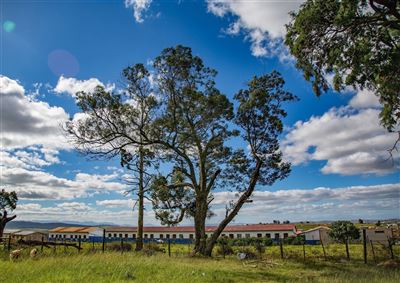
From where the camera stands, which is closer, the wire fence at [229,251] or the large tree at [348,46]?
the large tree at [348,46]

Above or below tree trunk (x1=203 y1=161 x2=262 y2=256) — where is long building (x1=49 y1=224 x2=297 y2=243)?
below

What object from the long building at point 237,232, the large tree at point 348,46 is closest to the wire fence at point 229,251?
the large tree at point 348,46

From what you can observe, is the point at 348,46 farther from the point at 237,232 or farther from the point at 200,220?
the point at 237,232

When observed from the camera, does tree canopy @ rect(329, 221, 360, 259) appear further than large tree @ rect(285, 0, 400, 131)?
Yes

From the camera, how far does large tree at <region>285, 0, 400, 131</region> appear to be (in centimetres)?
1304

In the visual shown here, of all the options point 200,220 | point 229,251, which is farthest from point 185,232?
point 200,220

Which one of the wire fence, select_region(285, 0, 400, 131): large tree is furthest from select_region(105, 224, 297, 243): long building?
select_region(285, 0, 400, 131): large tree

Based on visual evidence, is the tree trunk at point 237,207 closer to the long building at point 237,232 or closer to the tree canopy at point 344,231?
the long building at point 237,232

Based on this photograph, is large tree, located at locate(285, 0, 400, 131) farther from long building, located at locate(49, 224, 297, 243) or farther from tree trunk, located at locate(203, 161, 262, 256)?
long building, located at locate(49, 224, 297, 243)

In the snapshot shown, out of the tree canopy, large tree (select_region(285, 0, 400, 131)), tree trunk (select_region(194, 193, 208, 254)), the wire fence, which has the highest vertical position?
large tree (select_region(285, 0, 400, 131))

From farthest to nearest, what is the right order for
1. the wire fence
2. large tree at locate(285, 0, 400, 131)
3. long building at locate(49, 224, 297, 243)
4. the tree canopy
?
long building at locate(49, 224, 297, 243) → the tree canopy → the wire fence → large tree at locate(285, 0, 400, 131)

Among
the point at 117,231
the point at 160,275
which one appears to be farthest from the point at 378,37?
the point at 117,231

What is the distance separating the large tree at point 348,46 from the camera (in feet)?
42.8

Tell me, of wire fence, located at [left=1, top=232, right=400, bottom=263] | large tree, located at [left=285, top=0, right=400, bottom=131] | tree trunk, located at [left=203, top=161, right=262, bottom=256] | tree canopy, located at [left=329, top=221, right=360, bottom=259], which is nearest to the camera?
large tree, located at [left=285, top=0, right=400, bottom=131]
